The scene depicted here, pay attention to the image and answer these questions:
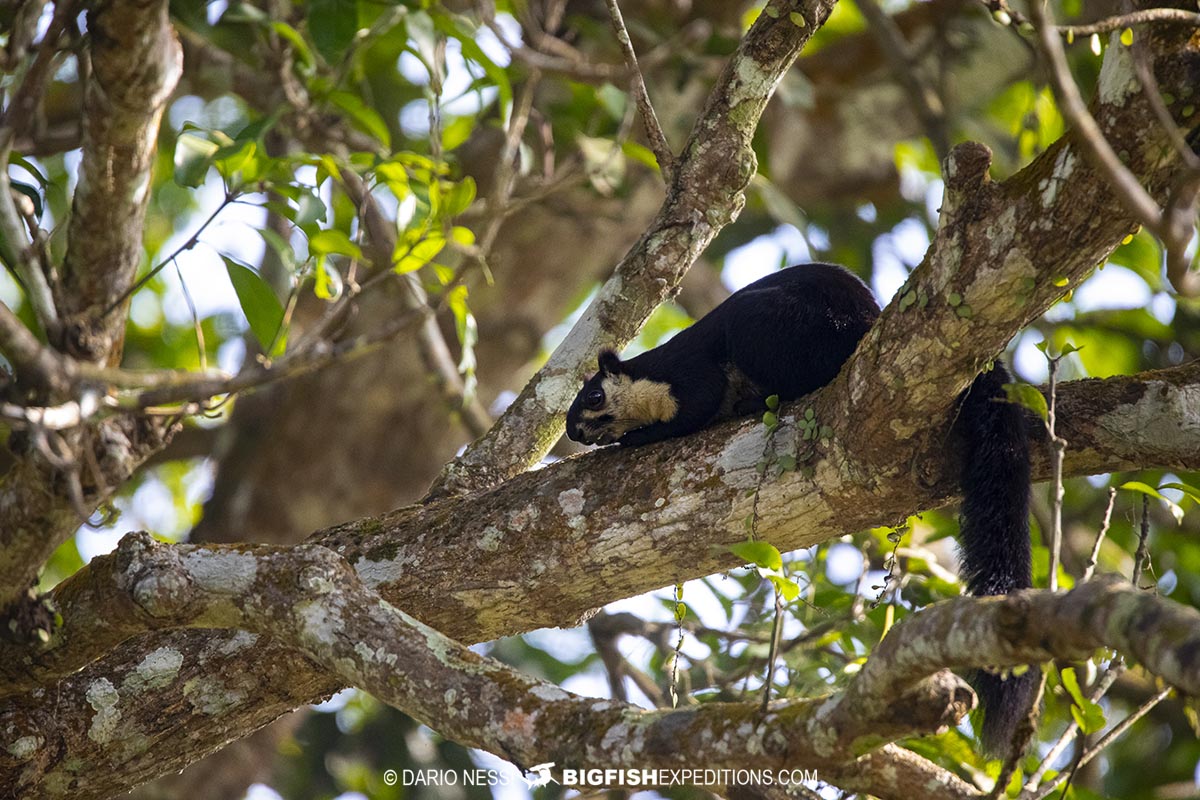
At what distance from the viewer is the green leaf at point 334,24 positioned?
17.1 ft

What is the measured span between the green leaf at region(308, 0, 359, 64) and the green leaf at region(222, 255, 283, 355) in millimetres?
1686

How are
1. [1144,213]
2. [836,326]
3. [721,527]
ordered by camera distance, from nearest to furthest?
[1144,213]
[721,527]
[836,326]

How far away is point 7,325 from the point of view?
2438mm

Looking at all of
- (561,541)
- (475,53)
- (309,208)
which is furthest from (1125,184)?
(475,53)

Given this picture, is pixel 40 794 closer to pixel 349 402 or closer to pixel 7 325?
pixel 7 325

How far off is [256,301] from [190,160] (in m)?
0.75

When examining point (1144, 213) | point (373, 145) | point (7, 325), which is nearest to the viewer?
point (1144, 213)

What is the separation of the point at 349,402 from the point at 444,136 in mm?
2935

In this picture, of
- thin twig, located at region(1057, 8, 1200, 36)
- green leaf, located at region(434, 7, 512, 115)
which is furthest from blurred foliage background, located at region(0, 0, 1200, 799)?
thin twig, located at region(1057, 8, 1200, 36)

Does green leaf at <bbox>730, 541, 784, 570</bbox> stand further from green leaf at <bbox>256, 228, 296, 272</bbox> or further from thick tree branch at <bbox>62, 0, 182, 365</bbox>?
green leaf at <bbox>256, 228, 296, 272</bbox>

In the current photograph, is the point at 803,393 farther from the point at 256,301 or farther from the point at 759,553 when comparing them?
the point at 256,301

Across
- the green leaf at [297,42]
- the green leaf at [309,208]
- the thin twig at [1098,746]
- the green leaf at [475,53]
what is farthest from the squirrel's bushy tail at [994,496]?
the green leaf at [297,42]

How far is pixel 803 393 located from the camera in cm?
434

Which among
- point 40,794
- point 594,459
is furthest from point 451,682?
point 40,794
